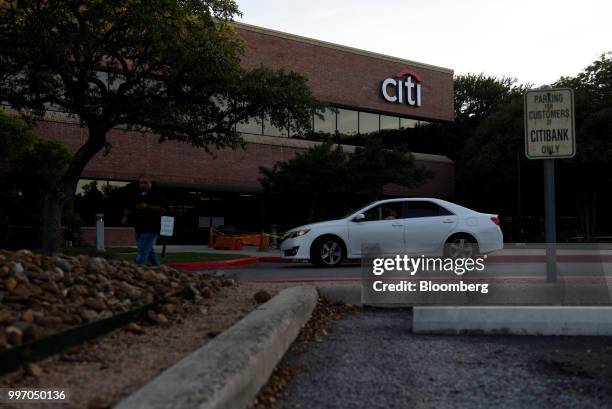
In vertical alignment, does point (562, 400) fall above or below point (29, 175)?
below

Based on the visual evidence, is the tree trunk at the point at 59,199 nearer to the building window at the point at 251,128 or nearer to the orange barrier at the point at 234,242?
the orange barrier at the point at 234,242

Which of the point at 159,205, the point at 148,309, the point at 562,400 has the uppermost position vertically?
the point at 159,205

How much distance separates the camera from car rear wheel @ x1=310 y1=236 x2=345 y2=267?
44.0ft

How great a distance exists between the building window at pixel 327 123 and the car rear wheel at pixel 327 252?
20.6 metres

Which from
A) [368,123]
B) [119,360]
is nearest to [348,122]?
[368,123]

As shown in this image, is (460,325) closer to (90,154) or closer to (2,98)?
(90,154)

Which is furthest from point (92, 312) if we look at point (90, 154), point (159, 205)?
point (90, 154)

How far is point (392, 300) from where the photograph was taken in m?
6.28

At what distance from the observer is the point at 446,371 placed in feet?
13.0

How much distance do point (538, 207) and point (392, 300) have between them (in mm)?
36854

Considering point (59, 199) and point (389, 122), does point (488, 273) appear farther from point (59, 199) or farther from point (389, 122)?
point (389, 122)

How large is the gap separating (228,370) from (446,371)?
176 cm

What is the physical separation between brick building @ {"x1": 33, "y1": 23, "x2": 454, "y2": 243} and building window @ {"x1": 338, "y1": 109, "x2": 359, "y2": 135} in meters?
0.06

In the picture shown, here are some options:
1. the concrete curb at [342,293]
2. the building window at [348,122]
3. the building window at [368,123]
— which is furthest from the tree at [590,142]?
the concrete curb at [342,293]
